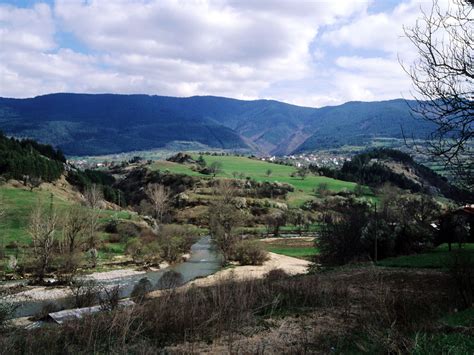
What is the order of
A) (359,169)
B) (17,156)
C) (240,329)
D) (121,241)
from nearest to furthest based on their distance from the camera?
(240,329), (121,241), (17,156), (359,169)

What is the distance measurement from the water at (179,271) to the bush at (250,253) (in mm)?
3203

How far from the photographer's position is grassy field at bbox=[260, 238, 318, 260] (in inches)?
2815

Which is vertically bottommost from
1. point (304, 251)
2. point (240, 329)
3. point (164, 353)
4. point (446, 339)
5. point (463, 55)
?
point (304, 251)

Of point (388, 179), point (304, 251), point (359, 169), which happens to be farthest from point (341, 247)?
point (359, 169)

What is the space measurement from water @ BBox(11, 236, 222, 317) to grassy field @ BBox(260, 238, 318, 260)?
8899 millimetres

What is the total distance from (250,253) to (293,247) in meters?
21.4

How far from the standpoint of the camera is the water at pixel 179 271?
32.5 meters

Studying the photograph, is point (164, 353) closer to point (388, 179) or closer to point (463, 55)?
point (463, 55)

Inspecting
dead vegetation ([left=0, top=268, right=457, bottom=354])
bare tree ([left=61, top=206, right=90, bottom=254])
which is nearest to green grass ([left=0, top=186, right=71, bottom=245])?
bare tree ([left=61, top=206, right=90, bottom=254])

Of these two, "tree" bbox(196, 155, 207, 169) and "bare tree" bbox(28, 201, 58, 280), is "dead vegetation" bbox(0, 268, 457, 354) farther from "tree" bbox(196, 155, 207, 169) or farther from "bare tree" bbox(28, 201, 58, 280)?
"tree" bbox(196, 155, 207, 169)

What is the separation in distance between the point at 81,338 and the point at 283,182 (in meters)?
145

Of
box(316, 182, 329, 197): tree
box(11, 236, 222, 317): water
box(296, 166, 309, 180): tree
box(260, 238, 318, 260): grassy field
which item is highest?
box(296, 166, 309, 180): tree

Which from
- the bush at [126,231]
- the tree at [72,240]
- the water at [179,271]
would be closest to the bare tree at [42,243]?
the tree at [72,240]

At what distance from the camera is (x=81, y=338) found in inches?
461
